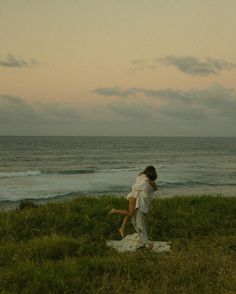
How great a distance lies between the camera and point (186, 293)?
22.6ft

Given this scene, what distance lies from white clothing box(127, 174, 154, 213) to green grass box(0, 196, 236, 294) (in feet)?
3.78

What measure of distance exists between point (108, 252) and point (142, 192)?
1.57 meters

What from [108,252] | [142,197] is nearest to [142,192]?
[142,197]

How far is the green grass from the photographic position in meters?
7.25

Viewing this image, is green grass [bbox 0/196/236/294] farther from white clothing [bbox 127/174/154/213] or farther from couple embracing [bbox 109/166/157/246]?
white clothing [bbox 127/174/154/213]

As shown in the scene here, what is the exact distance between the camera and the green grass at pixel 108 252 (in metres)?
7.25

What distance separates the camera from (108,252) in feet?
31.5

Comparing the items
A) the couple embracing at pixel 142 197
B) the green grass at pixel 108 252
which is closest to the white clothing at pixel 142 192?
the couple embracing at pixel 142 197

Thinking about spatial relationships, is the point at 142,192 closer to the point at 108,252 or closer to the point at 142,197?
the point at 142,197

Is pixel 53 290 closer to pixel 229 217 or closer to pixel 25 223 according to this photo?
pixel 25 223

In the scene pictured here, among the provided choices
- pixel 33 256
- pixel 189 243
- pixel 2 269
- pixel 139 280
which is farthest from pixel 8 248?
pixel 189 243

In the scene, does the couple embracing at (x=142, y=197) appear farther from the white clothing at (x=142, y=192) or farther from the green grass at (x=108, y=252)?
the green grass at (x=108, y=252)

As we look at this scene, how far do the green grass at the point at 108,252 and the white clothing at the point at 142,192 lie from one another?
3.78 ft

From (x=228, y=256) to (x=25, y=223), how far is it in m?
5.64
